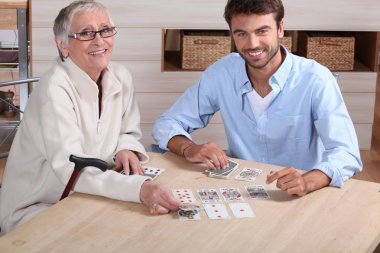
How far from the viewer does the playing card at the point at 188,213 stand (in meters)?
2.10

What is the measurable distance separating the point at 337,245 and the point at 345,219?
0.17 metres

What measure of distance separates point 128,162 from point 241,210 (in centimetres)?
49

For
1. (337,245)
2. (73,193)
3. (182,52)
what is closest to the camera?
(337,245)

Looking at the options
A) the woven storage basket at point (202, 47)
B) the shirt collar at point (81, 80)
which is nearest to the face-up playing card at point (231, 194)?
the shirt collar at point (81, 80)

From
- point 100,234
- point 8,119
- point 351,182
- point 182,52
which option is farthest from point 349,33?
point 100,234

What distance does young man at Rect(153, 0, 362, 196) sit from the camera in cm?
260

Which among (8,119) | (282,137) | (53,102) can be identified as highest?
(53,102)

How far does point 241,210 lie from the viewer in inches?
85.1

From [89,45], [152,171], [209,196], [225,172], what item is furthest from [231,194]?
[89,45]

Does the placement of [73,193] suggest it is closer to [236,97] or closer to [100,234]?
[100,234]

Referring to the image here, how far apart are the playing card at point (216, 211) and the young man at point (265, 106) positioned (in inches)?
12.4

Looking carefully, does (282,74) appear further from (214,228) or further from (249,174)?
(214,228)

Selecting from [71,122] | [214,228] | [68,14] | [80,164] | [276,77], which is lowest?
[214,228]

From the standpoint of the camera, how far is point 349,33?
193 inches
